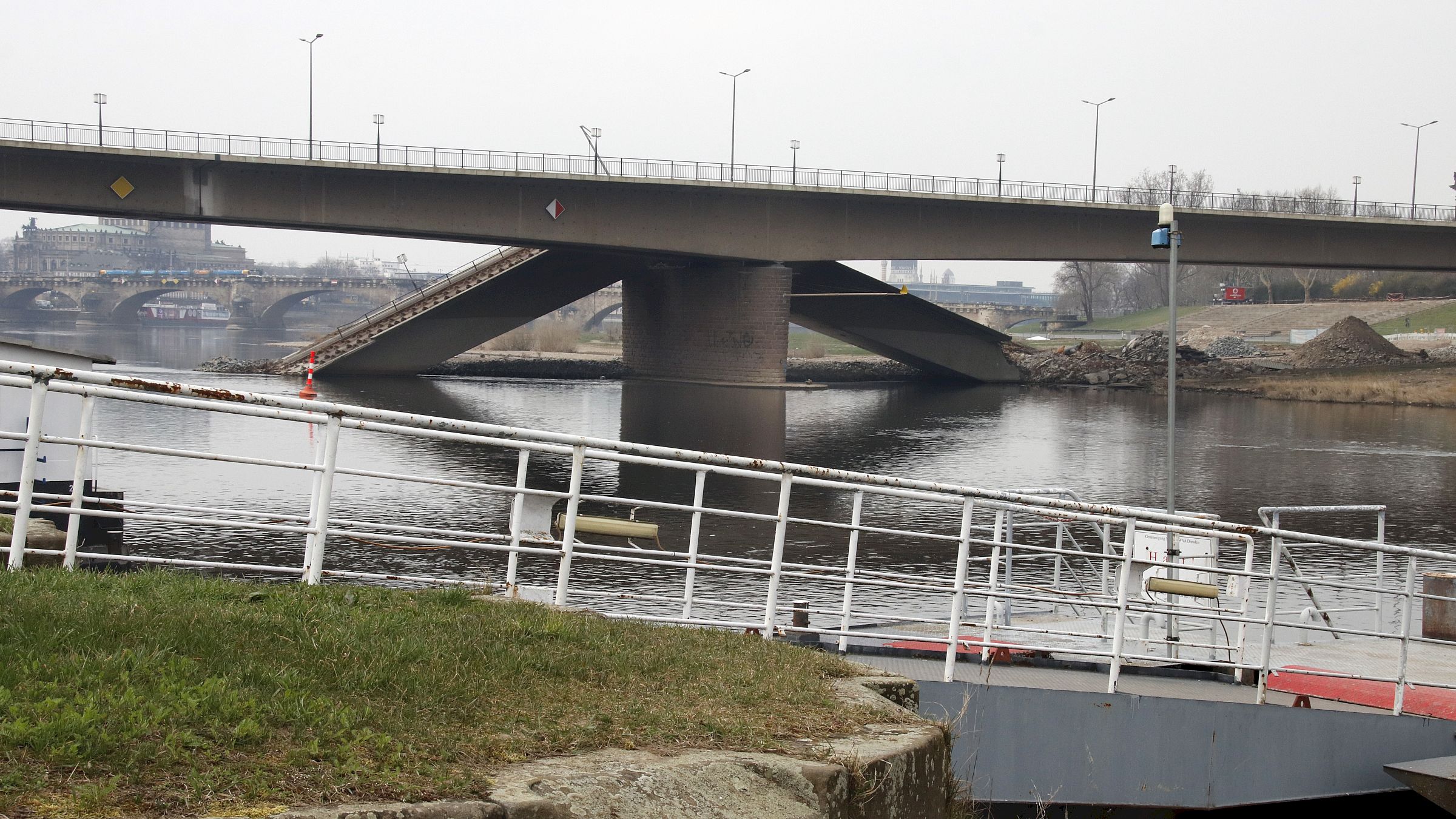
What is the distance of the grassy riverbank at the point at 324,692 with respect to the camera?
383 cm

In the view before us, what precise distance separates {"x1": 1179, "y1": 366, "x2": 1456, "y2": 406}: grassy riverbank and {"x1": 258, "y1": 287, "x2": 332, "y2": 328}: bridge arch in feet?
301

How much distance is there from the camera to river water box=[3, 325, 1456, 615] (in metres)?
19.5

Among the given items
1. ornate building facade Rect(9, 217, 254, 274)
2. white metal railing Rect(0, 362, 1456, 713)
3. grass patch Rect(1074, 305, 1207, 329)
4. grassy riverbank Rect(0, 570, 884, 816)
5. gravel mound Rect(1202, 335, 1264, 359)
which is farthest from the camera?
ornate building facade Rect(9, 217, 254, 274)

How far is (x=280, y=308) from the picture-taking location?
5167 inches

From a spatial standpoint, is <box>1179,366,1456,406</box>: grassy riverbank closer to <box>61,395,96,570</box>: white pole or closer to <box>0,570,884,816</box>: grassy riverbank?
<box>0,570,884,816</box>: grassy riverbank

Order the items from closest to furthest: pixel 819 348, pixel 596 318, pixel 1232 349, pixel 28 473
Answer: pixel 28 473, pixel 1232 349, pixel 819 348, pixel 596 318

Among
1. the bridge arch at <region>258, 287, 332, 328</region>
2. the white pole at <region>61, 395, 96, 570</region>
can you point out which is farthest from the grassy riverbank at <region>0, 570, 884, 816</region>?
the bridge arch at <region>258, 287, 332, 328</region>

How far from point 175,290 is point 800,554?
118m

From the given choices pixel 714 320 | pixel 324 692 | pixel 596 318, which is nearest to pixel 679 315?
pixel 714 320

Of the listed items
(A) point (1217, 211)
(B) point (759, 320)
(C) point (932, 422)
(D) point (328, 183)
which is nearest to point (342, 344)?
(D) point (328, 183)

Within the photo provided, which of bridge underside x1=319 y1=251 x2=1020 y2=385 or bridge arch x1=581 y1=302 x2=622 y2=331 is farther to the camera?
bridge arch x1=581 y1=302 x2=622 y2=331

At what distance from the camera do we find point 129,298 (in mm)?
121688

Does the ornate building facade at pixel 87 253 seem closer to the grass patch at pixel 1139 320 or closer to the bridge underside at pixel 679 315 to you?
the grass patch at pixel 1139 320

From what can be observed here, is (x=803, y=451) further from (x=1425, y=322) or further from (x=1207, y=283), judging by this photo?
(x=1207, y=283)
